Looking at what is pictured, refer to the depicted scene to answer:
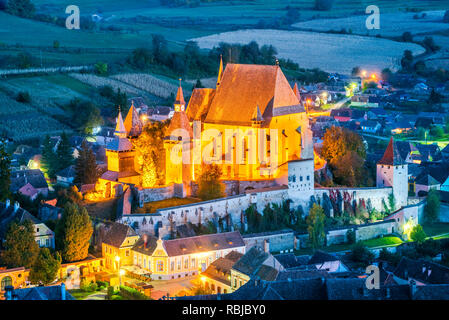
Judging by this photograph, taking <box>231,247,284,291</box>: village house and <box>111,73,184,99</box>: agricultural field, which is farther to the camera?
<box>111,73,184,99</box>: agricultural field

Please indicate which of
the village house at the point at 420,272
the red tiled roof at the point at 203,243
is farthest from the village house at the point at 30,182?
the village house at the point at 420,272

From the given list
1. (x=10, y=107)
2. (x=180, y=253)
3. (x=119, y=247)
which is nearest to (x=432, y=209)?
(x=180, y=253)

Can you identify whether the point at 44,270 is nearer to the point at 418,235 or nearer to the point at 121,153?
the point at 121,153

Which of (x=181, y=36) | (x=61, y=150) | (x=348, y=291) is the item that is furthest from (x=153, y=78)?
(x=348, y=291)

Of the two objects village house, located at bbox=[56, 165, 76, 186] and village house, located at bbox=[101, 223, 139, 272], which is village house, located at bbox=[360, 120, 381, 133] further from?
village house, located at bbox=[101, 223, 139, 272]

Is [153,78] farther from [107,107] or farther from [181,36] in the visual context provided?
[181,36]

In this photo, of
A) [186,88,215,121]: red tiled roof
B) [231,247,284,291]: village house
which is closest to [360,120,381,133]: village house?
[186,88,215,121]: red tiled roof
